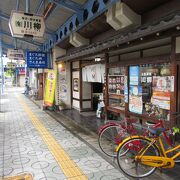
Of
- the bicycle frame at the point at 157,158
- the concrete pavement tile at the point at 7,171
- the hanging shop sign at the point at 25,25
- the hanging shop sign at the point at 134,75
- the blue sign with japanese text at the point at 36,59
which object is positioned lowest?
the concrete pavement tile at the point at 7,171

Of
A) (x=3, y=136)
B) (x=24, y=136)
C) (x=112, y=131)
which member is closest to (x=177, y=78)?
(x=112, y=131)

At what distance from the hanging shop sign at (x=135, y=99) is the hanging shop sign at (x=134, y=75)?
0.60 ft

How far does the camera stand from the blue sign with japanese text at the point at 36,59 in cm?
1263

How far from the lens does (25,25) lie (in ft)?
28.0

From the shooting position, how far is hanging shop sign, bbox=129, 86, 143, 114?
697 cm

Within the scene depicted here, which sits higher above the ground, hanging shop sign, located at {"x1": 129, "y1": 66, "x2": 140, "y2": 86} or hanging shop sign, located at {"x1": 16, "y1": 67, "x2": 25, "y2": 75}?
hanging shop sign, located at {"x1": 16, "y1": 67, "x2": 25, "y2": 75}

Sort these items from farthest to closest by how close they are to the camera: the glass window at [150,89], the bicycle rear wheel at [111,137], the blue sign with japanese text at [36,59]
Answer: the blue sign with japanese text at [36,59] < the glass window at [150,89] < the bicycle rear wheel at [111,137]

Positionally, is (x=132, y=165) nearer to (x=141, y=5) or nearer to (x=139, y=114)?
(x=139, y=114)

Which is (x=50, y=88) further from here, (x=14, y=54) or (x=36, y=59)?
(x=14, y=54)

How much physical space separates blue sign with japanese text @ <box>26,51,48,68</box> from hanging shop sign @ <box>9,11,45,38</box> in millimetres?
3967

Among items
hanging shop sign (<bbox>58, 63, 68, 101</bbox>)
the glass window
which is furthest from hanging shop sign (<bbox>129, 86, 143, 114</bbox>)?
hanging shop sign (<bbox>58, 63, 68, 101</bbox>)

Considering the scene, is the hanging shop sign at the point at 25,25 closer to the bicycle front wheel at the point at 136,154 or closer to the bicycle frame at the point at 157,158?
the bicycle front wheel at the point at 136,154

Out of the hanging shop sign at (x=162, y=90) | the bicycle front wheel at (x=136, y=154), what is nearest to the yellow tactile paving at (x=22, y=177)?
the bicycle front wheel at (x=136, y=154)

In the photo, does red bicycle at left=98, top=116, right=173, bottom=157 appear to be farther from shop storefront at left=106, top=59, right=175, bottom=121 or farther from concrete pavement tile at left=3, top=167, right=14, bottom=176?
concrete pavement tile at left=3, top=167, right=14, bottom=176
